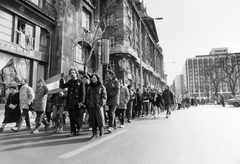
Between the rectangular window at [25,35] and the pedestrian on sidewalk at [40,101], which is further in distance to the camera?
the rectangular window at [25,35]

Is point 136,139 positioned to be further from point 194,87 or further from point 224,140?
point 194,87

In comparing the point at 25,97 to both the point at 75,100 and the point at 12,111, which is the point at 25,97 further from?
the point at 75,100

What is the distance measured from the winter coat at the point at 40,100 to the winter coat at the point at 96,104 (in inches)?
91.3

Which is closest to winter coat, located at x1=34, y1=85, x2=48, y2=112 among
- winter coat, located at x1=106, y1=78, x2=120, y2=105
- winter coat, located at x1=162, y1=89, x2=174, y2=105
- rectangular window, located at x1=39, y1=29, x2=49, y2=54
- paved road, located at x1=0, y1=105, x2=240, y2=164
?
paved road, located at x1=0, y1=105, x2=240, y2=164

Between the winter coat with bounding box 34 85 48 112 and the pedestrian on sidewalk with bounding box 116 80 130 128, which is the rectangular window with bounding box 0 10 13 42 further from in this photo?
the pedestrian on sidewalk with bounding box 116 80 130 128

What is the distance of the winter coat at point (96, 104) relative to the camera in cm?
521

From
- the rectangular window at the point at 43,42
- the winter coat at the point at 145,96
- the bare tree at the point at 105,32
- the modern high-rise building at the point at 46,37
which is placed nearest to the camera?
the winter coat at the point at 145,96

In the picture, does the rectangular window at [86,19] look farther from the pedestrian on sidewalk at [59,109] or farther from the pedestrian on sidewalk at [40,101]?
the pedestrian on sidewalk at [59,109]

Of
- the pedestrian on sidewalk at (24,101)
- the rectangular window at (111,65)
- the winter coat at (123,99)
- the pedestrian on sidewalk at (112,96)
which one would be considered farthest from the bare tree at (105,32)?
the pedestrian on sidewalk at (112,96)

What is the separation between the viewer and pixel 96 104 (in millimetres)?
5277

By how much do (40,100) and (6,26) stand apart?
349 inches

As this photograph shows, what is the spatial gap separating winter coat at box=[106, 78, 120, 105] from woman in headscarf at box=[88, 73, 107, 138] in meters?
1.03

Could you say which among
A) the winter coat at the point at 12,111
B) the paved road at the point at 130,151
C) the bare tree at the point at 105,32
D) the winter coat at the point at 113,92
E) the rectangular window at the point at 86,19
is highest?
the rectangular window at the point at 86,19

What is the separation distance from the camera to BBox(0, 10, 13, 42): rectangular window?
11.9 m
